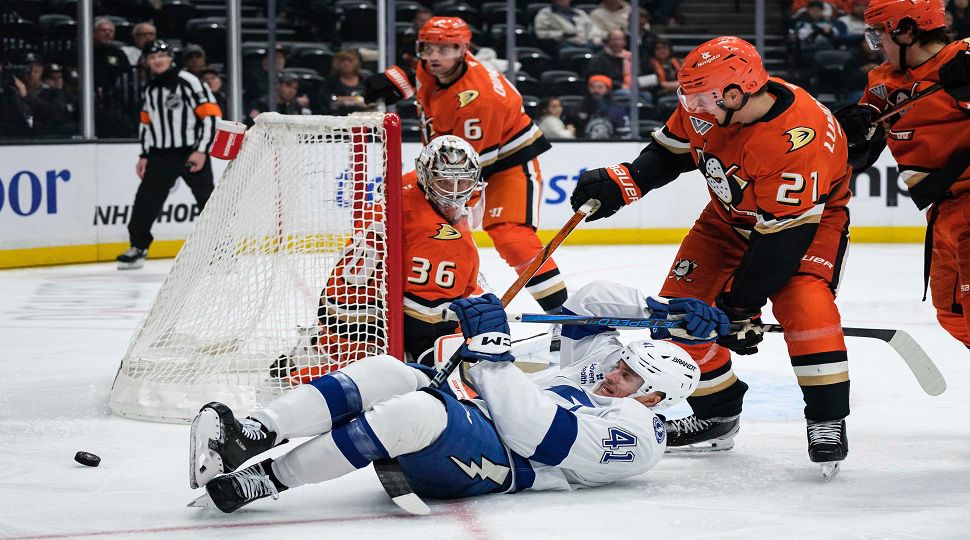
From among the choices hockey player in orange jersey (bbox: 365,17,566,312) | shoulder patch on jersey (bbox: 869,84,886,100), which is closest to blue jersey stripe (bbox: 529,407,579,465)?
shoulder patch on jersey (bbox: 869,84,886,100)

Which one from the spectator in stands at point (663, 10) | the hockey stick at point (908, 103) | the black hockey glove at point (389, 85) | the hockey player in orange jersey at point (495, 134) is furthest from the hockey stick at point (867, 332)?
the spectator in stands at point (663, 10)

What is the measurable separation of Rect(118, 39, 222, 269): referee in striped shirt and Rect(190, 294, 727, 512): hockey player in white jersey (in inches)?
203

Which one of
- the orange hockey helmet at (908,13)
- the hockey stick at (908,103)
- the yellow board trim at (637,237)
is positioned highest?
the orange hockey helmet at (908,13)

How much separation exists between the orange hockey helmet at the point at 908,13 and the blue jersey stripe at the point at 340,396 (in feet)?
5.60

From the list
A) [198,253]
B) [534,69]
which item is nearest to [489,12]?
[534,69]

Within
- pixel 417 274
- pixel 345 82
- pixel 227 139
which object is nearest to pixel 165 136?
pixel 345 82

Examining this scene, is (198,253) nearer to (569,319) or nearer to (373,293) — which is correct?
(373,293)

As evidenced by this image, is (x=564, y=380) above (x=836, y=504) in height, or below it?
above

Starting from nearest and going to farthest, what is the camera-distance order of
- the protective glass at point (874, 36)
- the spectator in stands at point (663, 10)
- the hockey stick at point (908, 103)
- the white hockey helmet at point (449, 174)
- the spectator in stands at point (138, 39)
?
1. the hockey stick at point (908, 103)
2. the protective glass at point (874, 36)
3. the white hockey helmet at point (449, 174)
4. the spectator in stands at point (138, 39)
5. the spectator in stands at point (663, 10)

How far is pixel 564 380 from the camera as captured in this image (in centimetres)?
313

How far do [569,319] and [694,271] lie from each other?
509mm

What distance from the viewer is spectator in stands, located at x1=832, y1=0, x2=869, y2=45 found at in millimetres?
9781

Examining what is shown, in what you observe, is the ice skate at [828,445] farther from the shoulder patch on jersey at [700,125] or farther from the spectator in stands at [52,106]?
the spectator in stands at [52,106]

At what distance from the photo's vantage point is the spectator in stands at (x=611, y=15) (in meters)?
9.26
